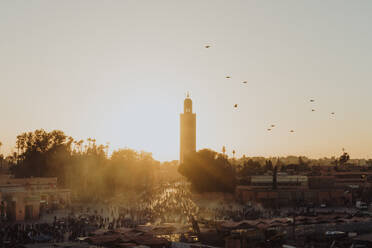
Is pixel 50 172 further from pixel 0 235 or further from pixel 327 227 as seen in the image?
pixel 327 227

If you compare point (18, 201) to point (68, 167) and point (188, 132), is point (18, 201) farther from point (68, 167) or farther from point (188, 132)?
point (188, 132)

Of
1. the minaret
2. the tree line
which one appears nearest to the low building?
the tree line

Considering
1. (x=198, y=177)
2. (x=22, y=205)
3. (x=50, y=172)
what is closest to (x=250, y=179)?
(x=198, y=177)

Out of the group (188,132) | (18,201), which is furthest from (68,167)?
(188,132)

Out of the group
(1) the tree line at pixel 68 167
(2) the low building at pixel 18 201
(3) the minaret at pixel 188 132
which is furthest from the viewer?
(3) the minaret at pixel 188 132

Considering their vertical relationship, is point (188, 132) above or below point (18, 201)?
above

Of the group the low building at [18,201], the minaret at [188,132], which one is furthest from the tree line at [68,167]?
the minaret at [188,132]

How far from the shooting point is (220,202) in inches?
2758

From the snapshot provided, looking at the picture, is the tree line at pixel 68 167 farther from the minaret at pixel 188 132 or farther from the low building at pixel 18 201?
the minaret at pixel 188 132

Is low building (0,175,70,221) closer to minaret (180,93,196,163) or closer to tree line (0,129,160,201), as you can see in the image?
tree line (0,129,160,201)

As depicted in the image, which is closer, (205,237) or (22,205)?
(205,237)

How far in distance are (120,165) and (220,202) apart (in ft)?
88.8

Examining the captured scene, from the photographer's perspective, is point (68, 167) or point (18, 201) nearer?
point (18, 201)

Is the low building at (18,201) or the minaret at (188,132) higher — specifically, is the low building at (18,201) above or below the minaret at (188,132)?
below
